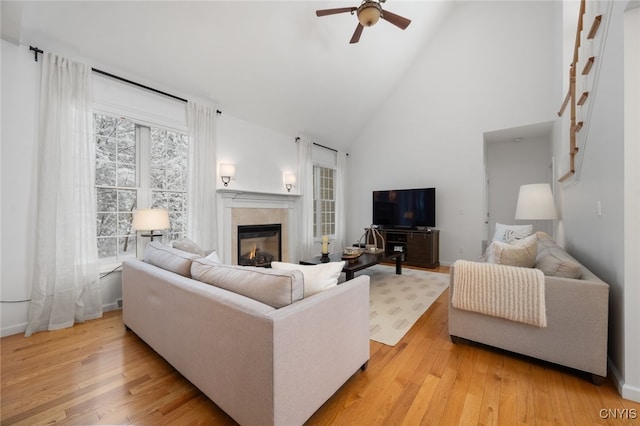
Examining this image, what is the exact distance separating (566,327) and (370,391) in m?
1.37

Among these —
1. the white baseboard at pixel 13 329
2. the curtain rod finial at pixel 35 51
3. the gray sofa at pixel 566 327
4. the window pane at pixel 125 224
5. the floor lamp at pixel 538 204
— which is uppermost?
the curtain rod finial at pixel 35 51

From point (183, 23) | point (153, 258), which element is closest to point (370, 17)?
point (183, 23)

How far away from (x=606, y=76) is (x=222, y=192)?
13.4 ft

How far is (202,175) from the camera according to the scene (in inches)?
143

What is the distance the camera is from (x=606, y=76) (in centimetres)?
181

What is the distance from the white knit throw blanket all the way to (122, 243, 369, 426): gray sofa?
892 millimetres

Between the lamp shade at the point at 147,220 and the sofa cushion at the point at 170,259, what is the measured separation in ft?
1.46

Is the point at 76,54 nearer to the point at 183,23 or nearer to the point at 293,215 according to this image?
the point at 183,23

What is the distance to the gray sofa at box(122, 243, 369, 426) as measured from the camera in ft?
3.71

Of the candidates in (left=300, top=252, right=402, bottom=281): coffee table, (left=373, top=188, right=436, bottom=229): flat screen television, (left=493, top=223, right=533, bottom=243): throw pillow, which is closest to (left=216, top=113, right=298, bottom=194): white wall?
(left=300, top=252, right=402, bottom=281): coffee table

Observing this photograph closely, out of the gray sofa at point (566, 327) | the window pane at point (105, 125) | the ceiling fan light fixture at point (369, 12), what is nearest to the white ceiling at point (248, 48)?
the window pane at point (105, 125)

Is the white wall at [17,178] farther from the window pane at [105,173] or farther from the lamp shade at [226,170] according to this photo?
the lamp shade at [226,170]

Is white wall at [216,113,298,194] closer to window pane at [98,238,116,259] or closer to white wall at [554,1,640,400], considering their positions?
window pane at [98,238,116,259]

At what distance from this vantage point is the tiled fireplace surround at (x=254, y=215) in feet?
13.1
